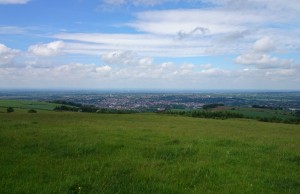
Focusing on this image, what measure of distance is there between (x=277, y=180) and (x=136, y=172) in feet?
13.8

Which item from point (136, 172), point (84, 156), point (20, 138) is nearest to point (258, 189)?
point (136, 172)

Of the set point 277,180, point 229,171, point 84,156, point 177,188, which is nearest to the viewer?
point 177,188

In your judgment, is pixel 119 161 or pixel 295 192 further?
pixel 119 161

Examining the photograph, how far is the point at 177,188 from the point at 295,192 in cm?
311

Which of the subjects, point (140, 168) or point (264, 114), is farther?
point (264, 114)

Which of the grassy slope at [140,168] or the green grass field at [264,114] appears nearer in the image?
the grassy slope at [140,168]

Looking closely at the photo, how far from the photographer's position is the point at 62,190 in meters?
8.13

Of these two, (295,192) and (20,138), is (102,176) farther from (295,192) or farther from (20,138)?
(20,138)

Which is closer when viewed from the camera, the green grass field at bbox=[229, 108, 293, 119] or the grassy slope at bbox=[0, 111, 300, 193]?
the grassy slope at bbox=[0, 111, 300, 193]

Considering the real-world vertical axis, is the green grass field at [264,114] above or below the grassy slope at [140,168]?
below

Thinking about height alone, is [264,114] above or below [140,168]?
below

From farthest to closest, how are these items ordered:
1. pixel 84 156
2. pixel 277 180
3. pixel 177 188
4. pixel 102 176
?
pixel 84 156 → pixel 277 180 → pixel 102 176 → pixel 177 188

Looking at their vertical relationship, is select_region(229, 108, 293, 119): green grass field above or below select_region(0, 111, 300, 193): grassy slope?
below

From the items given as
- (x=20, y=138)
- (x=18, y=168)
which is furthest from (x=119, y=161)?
(x=20, y=138)
